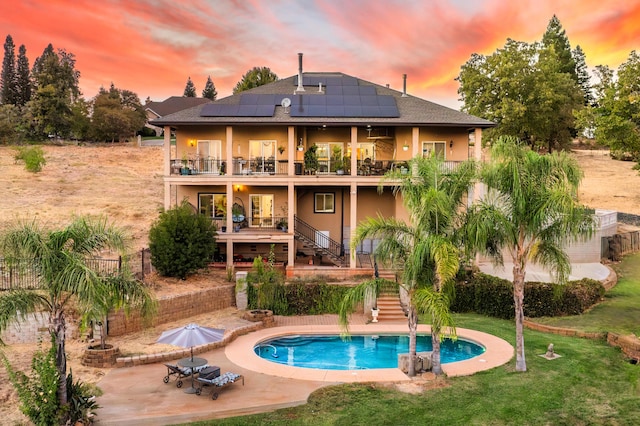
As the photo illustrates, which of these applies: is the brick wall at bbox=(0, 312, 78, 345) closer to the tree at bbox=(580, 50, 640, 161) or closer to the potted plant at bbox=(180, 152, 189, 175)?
the potted plant at bbox=(180, 152, 189, 175)

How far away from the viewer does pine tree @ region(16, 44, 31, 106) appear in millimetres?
85875

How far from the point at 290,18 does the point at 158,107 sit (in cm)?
5631

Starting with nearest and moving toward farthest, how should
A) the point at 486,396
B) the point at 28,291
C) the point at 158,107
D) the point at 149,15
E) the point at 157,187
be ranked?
the point at 28,291 → the point at 486,396 → the point at 149,15 → the point at 157,187 → the point at 158,107

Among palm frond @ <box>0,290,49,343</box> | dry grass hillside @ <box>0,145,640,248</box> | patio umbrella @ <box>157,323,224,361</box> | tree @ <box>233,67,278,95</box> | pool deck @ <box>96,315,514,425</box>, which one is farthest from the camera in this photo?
tree @ <box>233,67,278,95</box>

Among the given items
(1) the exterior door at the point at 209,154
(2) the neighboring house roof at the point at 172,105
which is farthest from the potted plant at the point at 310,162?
(2) the neighboring house roof at the point at 172,105

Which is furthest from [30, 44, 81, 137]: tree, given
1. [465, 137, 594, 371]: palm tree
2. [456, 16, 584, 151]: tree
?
[465, 137, 594, 371]: palm tree

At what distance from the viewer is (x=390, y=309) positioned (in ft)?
75.7

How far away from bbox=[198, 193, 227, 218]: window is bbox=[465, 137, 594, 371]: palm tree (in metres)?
17.6

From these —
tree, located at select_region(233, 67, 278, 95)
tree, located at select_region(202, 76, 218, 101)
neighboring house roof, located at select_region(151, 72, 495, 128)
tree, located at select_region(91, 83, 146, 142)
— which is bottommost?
neighboring house roof, located at select_region(151, 72, 495, 128)

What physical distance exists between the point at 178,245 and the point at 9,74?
270 ft

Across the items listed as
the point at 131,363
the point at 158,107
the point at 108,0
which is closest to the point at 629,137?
the point at 131,363

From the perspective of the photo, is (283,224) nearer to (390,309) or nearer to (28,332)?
(390,309)

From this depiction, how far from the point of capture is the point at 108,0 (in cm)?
3219

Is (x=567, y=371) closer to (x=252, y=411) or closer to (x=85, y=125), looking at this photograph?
(x=252, y=411)
